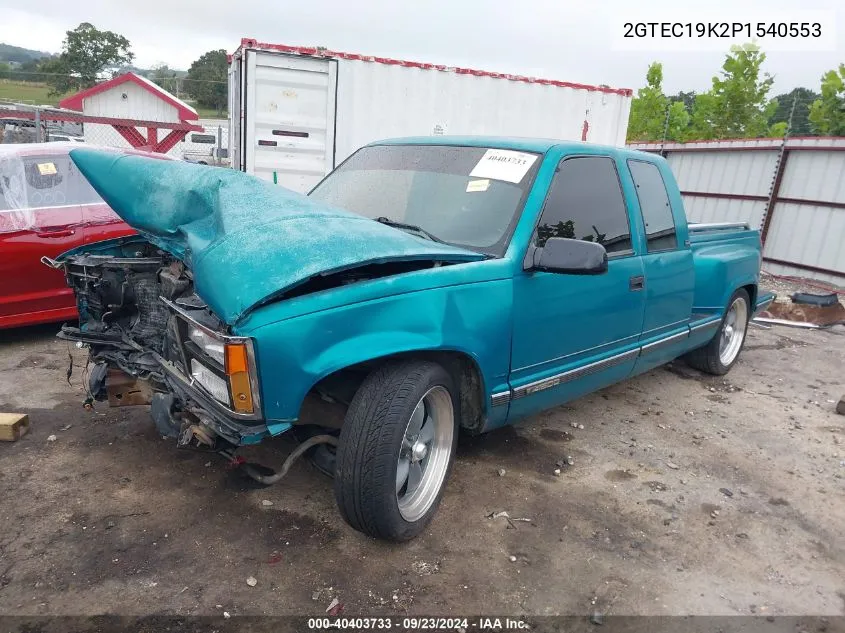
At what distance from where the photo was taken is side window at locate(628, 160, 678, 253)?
3992 millimetres

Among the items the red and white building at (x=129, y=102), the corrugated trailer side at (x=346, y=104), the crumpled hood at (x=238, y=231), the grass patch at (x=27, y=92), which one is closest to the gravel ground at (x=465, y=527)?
the crumpled hood at (x=238, y=231)

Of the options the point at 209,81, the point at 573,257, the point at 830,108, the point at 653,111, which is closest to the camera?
the point at 573,257

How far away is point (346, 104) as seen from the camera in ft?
28.1

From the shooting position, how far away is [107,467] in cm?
334

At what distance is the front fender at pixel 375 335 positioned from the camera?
2.28 m

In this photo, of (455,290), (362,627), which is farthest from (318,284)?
(362,627)

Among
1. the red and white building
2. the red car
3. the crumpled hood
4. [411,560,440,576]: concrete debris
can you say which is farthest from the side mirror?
the red and white building

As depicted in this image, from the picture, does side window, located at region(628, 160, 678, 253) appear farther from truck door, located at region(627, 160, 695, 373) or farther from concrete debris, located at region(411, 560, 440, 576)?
concrete debris, located at region(411, 560, 440, 576)

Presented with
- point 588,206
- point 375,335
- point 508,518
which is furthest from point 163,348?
point 588,206

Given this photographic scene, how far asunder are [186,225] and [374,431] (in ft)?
4.25

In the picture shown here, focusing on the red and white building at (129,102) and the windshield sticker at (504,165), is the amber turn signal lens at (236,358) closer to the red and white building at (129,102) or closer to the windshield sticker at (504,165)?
the windshield sticker at (504,165)

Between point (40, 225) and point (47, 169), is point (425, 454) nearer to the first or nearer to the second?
point (40, 225)

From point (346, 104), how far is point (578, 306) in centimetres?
629

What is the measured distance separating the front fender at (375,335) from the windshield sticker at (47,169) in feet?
13.3
